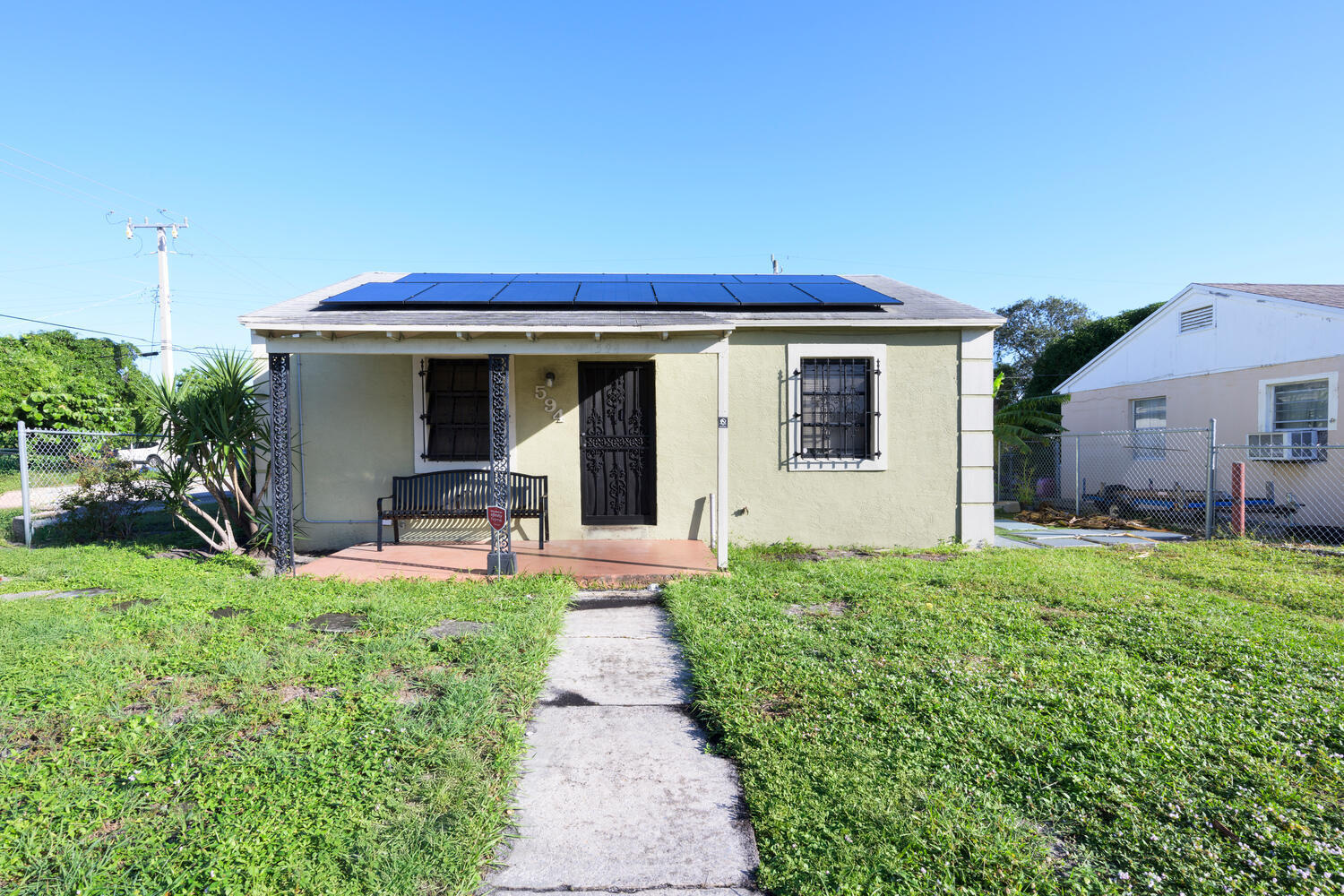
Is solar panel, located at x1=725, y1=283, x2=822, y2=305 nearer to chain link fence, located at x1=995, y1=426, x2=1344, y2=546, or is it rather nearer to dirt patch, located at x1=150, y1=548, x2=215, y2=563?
chain link fence, located at x1=995, y1=426, x2=1344, y2=546

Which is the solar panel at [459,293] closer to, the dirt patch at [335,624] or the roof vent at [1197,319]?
the dirt patch at [335,624]

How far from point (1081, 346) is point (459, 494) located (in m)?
22.1

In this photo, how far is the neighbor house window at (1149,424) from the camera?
12.3m

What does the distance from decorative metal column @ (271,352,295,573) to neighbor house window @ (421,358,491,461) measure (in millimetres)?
1668

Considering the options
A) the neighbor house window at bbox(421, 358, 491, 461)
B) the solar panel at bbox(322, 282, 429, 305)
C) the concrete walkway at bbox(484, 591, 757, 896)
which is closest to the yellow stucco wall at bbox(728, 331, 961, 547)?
the neighbor house window at bbox(421, 358, 491, 461)

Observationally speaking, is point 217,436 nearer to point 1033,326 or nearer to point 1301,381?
point 1301,381

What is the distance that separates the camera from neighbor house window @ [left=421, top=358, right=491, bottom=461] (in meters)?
7.65

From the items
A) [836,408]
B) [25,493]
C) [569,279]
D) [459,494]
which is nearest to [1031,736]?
[836,408]

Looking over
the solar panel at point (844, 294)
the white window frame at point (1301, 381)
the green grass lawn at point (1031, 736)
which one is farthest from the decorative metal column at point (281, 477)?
the white window frame at point (1301, 381)

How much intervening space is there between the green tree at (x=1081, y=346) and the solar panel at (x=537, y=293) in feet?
59.0

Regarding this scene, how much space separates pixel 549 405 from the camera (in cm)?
767

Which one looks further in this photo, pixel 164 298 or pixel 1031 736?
pixel 164 298

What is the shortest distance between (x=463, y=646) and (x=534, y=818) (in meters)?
1.89

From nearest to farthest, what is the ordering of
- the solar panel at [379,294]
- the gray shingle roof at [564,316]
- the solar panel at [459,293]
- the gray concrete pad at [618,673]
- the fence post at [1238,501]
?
the gray concrete pad at [618,673] → the gray shingle roof at [564,316] → the solar panel at [379,294] → the solar panel at [459,293] → the fence post at [1238,501]
